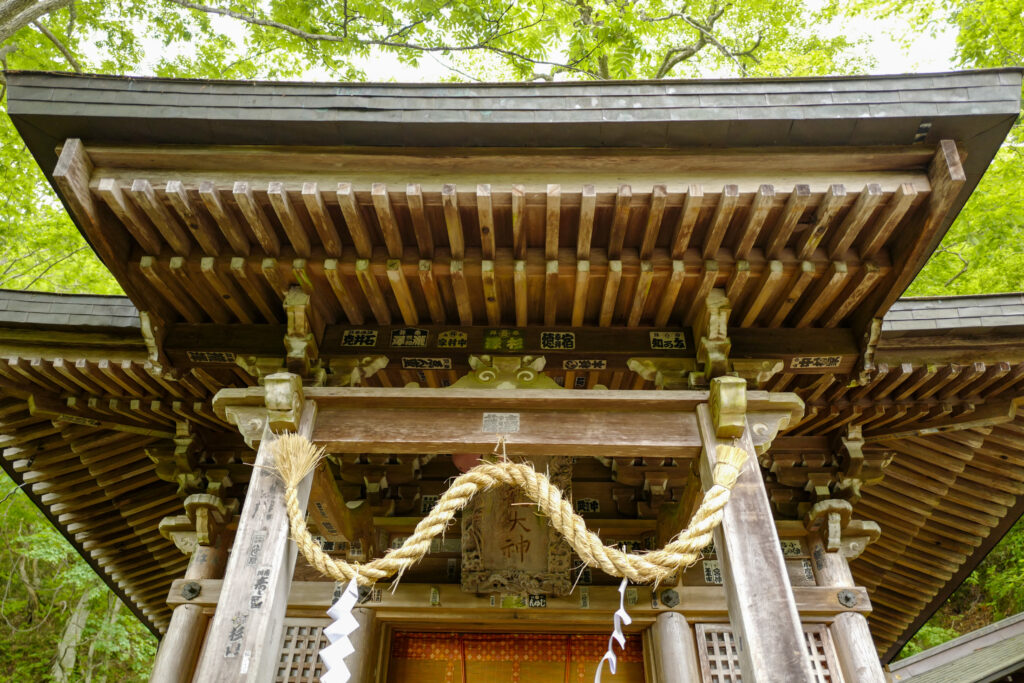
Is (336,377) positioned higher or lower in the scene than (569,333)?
lower

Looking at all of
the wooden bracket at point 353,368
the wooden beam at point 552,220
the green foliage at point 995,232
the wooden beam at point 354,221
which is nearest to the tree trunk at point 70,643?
the wooden bracket at point 353,368

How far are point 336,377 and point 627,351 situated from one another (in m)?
1.98

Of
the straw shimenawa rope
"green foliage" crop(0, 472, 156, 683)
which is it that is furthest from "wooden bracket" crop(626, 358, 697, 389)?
"green foliage" crop(0, 472, 156, 683)

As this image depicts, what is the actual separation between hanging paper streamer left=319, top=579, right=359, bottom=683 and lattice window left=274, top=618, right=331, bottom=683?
6.93 ft

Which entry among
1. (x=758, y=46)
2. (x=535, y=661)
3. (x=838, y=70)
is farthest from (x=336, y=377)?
(x=838, y=70)

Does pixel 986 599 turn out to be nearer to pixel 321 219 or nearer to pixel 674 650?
pixel 674 650

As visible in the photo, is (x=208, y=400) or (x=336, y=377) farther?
(x=208, y=400)

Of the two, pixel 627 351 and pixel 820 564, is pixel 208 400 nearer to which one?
pixel 627 351

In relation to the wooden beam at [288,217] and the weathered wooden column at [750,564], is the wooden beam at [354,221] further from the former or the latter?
the weathered wooden column at [750,564]

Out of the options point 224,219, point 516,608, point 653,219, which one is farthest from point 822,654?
point 224,219

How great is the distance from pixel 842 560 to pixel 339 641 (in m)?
4.28

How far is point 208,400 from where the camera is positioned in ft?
17.3

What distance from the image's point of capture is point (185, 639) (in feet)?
16.7

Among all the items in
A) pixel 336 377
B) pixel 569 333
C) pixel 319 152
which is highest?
pixel 319 152
